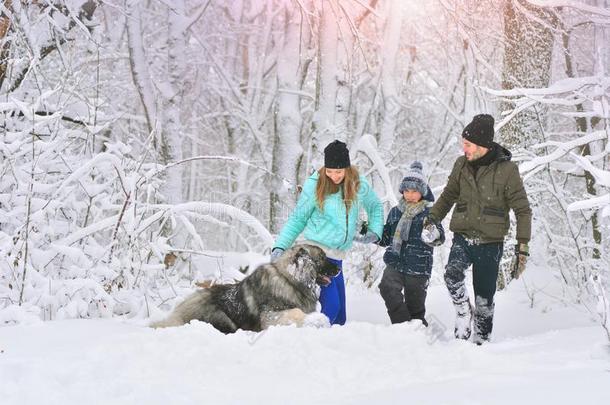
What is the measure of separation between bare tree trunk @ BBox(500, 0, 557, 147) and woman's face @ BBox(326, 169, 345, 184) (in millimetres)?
3117

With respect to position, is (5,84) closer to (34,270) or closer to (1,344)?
(34,270)

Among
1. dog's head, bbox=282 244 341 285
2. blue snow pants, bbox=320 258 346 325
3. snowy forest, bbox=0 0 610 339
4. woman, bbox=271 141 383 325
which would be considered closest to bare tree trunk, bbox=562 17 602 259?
snowy forest, bbox=0 0 610 339

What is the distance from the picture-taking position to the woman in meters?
5.34

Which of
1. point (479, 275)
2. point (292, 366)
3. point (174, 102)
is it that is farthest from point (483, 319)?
point (174, 102)

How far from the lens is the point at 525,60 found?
Answer: 7.73 meters

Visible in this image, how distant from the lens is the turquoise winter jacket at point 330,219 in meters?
5.37

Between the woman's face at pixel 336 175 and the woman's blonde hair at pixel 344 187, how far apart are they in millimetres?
32

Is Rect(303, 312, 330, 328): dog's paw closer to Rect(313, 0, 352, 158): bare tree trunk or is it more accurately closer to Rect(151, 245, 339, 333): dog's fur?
Rect(151, 245, 339, 333): dog's fur

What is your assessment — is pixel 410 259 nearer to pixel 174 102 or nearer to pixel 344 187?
pixel 344 187

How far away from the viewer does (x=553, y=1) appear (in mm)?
6395

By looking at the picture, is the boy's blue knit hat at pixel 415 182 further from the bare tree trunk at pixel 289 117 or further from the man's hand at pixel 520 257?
the bare tree trunk at pixel 289 117

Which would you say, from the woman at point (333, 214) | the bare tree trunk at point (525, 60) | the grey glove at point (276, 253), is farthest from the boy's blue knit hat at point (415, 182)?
the bare tree trunk at point (525, 60)

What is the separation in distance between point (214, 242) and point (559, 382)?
22.4 meters

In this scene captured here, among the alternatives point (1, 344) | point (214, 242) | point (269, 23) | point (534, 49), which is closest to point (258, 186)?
point (214, 242)
